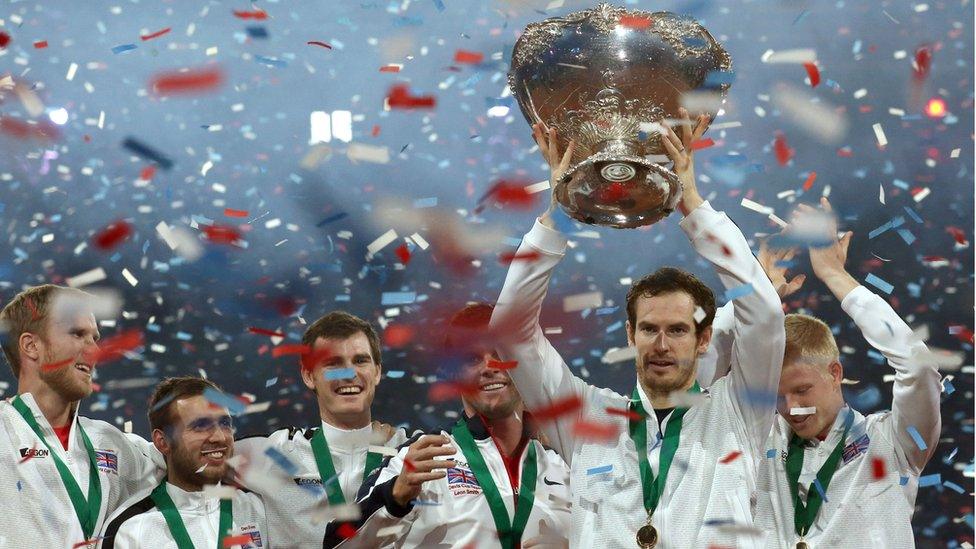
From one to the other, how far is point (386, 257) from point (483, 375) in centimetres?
314

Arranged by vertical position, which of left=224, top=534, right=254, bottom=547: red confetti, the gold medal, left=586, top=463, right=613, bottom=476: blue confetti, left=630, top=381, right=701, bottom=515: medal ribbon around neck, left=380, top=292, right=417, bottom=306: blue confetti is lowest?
left=380, top=292, right=417, bottom=306: blue confetti

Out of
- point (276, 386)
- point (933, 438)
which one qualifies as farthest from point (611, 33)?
point (276, 386)

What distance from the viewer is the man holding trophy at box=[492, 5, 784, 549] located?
318 centimetres

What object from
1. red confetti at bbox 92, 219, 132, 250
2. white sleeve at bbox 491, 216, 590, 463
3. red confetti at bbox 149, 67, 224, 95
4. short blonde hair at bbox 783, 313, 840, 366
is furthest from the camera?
red confetti at bbox 149, 67, 224, 95

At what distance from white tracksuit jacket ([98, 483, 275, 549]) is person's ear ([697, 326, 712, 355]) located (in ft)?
4.34

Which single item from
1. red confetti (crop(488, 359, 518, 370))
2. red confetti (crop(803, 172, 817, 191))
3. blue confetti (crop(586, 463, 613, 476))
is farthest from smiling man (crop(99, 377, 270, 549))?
red confetti (crop(803, 172, 817, 191))

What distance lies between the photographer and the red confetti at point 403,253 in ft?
20.7

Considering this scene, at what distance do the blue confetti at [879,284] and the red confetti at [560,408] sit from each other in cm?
273

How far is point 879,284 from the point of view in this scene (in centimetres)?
600

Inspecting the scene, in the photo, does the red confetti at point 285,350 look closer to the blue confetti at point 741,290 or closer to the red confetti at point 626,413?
the red confetti at point 626,413

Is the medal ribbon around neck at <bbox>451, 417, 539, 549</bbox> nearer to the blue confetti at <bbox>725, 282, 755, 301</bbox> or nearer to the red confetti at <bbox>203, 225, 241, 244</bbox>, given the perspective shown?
the blue confetti at <bbox>725, 282, 755, 301</bbox>

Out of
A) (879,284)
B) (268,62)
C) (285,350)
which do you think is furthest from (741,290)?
(268,62)

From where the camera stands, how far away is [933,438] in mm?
3518

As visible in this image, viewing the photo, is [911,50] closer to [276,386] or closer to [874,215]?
[874,215]
